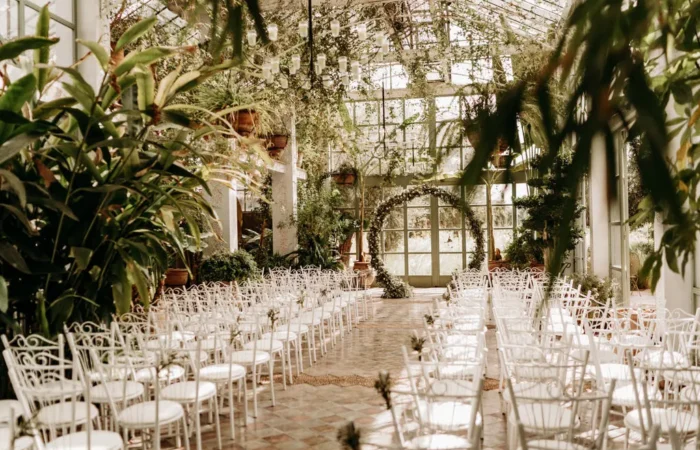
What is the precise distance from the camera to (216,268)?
417 inches

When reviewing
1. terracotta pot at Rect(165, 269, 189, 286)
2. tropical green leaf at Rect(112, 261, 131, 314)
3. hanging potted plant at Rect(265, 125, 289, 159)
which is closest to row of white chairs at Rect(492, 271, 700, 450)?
tropical green leaf at Rect(112, 261, 131, 314)

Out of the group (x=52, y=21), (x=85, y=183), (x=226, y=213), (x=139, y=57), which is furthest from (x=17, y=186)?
(x=226, y=213)

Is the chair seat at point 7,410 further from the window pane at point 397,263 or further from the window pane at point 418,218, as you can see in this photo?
the window pane at point 418,218

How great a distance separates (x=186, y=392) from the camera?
413cm

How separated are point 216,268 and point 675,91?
1001 centimetres

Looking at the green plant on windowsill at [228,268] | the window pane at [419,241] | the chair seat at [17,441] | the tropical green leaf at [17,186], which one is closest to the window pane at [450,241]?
the window pane at [419,241]

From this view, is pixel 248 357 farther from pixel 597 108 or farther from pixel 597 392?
pixel 597 108

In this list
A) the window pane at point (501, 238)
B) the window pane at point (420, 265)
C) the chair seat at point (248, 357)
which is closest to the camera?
the chair seat at point (248, 357)

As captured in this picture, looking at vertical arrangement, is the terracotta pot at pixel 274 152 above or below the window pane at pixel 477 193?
above

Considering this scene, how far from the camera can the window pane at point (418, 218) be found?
53.4 ft

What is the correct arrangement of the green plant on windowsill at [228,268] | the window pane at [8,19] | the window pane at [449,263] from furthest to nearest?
the window pane at [449,263] < the green plant on windowsill at [228,268] < the window pane at [8,19]

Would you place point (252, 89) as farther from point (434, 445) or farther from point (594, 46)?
point (594, 46)

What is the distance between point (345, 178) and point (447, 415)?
11326 millimetres

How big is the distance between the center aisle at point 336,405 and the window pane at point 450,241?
24.2ft
